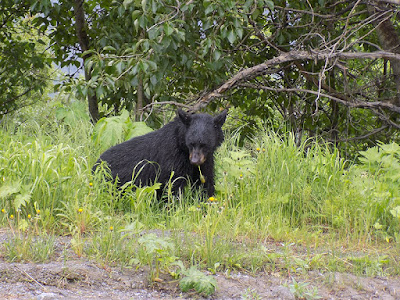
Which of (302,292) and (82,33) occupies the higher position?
(82,33)

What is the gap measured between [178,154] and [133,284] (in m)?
2.24

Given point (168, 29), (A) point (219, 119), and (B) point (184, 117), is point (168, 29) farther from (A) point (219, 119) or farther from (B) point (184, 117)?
(A) point (219, 119)

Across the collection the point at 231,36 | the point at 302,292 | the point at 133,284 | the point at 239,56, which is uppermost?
the point at 231,36

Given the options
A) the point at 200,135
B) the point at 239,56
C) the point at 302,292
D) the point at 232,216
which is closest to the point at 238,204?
the point at 232,216

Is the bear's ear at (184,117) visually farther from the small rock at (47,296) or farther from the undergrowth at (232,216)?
the small rock at (47,296)

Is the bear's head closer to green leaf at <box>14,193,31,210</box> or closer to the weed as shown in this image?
green leaf at <box>14,193,31,210</box>

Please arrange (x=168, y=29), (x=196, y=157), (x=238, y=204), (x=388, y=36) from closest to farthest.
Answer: (x=238, y=204)
(x=196, y=157)
(x=168, y=29)
(x=388, y=36)

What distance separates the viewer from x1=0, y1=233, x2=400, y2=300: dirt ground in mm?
2932

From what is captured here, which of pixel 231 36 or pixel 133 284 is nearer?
pixel 133 284

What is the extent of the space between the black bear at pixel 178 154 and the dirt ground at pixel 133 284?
1.80 metres

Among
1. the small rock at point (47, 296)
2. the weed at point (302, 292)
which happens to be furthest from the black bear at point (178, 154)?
the small rock at point (47, 296)

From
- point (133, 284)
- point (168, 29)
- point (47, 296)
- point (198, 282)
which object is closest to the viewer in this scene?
point (47, 296)

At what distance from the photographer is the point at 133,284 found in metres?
3.11

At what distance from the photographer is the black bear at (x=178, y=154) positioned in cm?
505
